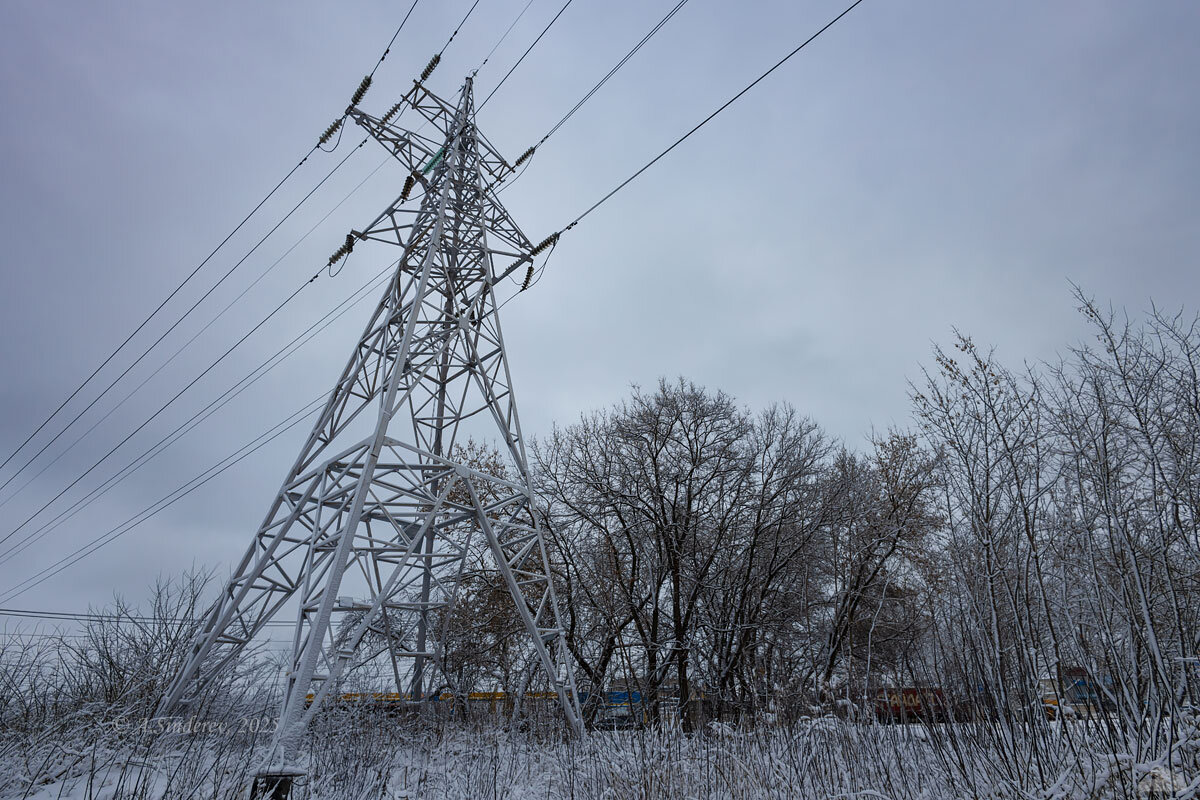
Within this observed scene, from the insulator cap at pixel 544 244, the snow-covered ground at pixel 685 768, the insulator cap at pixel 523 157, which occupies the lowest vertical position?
the snow-covered ground at pixel 685 768

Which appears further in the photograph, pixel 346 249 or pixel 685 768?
pixel 346 249

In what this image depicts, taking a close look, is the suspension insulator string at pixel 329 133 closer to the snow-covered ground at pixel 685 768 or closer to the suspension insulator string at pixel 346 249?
the suspension insulator string at pixel 346 249

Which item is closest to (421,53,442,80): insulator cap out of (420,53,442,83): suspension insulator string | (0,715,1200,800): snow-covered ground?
(420,53,442,83): suspension insulator string

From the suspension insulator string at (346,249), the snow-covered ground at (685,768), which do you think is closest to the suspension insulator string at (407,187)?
the suspension insulator string at (346,249)

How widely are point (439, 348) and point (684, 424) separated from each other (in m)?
10.4

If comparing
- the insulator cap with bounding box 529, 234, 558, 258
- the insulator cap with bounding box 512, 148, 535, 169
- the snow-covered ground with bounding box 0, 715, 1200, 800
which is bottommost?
the snow-covered ground with bounding box 0, 715, 1200, 800

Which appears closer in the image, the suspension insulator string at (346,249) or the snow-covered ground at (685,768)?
the snow-covered ground at (685,768)

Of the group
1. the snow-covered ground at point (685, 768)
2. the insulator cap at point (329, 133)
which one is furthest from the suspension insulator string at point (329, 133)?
the snow-covered ground at point (685, 768)

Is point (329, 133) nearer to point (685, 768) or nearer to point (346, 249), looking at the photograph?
point (346, 249)

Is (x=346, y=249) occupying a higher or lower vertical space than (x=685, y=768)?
higher

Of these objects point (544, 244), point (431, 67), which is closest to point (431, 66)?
point (431, 67)

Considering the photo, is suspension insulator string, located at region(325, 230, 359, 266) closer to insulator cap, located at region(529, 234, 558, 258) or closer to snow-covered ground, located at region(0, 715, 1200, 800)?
insulator cap, located at region(529, 234, 558, 258)

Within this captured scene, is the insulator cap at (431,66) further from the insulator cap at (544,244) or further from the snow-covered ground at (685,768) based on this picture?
the snow-covered ground at (685,768)

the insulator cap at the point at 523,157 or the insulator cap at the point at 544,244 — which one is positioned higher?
the insulator cap at the point at 523,157
